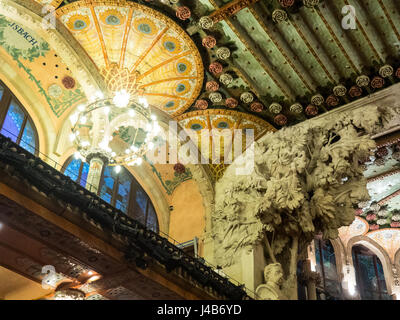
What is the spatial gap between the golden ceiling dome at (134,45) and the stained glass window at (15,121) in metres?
1.65

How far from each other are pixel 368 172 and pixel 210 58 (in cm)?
494

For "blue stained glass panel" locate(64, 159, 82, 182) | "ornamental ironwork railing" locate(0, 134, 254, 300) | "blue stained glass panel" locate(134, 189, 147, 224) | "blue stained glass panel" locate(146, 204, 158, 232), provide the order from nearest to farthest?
1. "ornamental ironwork railing" locate(0, 134, 254, 300)
2. "blue stained glass panel" locate(64, 159, 82, 182)
3. "blue stained glass panel" locate(134, 189, 147, 224)
4. "blue stained glass panel" locate(146, 204, 158, 232)

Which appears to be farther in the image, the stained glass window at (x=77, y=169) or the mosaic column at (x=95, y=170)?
the stained glass window at (x=77, y=169)

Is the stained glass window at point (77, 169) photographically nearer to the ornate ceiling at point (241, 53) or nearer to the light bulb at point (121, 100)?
the ornate ceiling at point (241, 53)

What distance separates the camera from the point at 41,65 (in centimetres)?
917

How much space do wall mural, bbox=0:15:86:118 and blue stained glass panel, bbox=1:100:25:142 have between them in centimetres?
60

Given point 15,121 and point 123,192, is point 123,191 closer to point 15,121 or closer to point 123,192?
point 123,192

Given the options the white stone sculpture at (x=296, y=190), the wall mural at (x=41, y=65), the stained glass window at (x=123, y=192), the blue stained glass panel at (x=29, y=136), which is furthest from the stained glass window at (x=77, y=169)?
the white stone sculpture at (x=296, y=190)

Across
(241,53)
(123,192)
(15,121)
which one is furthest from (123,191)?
(241,53)

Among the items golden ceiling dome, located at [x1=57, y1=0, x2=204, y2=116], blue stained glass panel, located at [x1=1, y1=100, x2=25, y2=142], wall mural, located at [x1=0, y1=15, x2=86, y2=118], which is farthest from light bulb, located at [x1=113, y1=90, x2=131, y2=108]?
blue stained glass panel, located at [x1=1, y1=100, x2=25, y2=142]

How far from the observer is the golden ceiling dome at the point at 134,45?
27.8 ft

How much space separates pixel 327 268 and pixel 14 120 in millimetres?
8681

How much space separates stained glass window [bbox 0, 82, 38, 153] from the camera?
8648 millimetres

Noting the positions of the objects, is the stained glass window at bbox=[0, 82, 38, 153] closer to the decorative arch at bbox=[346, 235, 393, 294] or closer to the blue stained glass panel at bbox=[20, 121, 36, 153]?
the blue stained glass panel at bbox=[20, 121, 36, 153]
